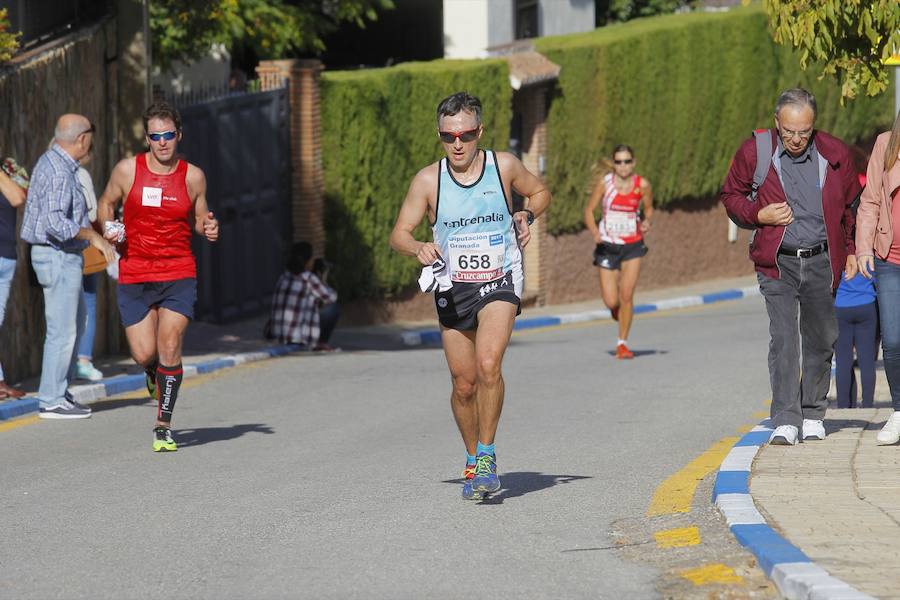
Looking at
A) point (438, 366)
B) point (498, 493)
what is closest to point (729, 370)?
point (438, 366)

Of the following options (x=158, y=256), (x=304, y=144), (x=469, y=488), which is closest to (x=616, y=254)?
(x=304, y=144)

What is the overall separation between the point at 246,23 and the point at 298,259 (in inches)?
315

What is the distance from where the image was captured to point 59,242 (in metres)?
13.1

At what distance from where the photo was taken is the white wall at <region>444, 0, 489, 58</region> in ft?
98.8

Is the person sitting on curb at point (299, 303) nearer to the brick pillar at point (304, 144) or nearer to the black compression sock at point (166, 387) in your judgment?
the brick pillar at point (304, 144)

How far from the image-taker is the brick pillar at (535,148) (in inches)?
1110

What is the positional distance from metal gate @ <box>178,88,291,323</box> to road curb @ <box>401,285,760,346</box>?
1883 mm

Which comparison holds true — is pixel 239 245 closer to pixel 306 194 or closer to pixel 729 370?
pixel 306 194

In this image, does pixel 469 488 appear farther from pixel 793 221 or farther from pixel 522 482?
pixel 793 221

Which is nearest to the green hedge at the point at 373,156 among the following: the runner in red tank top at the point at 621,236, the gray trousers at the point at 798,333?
the runner in red tank top at the point at 621,236

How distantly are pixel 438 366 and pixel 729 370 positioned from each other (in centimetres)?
269

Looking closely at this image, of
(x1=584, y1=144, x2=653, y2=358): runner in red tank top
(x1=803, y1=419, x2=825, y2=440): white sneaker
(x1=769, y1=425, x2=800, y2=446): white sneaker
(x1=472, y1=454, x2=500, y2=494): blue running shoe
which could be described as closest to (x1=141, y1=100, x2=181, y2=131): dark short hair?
(x1=472, y1=454, x2=500, y2=494): blue running shoe

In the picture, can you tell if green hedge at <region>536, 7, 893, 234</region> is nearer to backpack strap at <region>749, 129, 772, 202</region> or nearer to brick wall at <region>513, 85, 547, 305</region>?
→ brick wall at <region>513, 85, 547, 305</region>

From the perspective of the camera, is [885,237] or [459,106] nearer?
[459,106]
